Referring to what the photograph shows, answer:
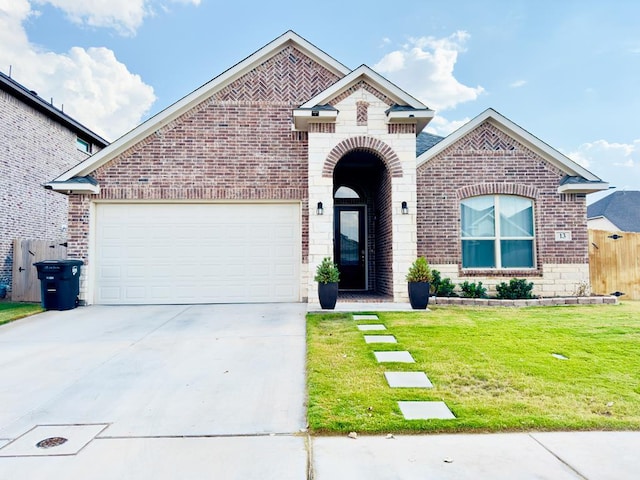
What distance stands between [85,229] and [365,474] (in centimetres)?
959

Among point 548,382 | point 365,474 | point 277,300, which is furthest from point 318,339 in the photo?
point 277,300

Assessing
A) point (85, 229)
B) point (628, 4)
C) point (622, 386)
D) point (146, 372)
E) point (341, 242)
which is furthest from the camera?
point (341, 242)

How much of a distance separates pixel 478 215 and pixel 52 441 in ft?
31.8

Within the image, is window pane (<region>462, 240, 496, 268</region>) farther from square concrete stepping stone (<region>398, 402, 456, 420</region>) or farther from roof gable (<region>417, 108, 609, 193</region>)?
A: square concrete stepping stone (<region>398, 402, 456, 420</region>)

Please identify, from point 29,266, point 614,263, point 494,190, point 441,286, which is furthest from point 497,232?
point 29,266

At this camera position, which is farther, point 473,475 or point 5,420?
point 5,420

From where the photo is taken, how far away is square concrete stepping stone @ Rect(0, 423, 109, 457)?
9.43 ft

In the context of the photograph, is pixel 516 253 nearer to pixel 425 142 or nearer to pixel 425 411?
pixel 425 142

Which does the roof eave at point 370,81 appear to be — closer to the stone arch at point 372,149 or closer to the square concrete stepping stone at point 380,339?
the stone arch at point 372,149

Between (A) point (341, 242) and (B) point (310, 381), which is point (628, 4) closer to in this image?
(A) point (341, 242)

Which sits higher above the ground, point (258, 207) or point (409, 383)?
point (258, 207)

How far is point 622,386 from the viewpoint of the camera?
4051mm

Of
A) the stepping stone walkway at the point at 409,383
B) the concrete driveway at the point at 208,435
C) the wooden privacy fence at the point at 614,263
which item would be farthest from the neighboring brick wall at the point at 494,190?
the concrete driveway at the point at 208,435

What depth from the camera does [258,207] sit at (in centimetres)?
1018
